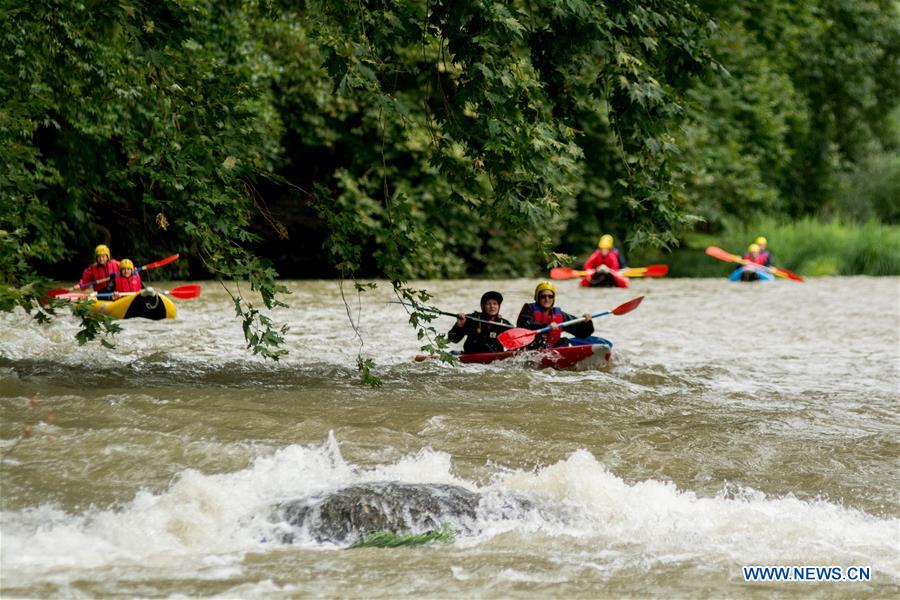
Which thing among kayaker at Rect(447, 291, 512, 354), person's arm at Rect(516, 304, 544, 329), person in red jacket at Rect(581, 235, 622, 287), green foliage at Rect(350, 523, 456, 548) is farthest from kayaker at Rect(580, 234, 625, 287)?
green foliage at Rect(350, 523, 456, 548)

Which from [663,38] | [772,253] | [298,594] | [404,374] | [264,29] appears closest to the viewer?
[298,594]

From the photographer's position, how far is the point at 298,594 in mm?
4461

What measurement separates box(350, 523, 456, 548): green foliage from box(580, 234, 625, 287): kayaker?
15160 millimetres

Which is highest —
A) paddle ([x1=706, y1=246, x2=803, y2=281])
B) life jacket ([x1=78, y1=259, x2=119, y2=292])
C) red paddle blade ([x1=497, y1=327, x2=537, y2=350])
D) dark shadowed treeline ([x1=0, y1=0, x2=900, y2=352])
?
dark shadowed treeline ([x1=0, y1=0, x2=900, y2=352])

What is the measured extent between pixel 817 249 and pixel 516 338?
17.0 meters

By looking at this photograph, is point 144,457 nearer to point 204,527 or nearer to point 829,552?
point 204,527

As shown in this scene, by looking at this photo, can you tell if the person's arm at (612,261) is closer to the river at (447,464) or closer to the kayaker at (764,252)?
the kayaker at (764,252)

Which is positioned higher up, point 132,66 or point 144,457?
point 132,66

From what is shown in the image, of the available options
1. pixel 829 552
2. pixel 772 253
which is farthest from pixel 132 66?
pixel 772 253

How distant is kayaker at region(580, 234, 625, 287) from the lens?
66.1ft

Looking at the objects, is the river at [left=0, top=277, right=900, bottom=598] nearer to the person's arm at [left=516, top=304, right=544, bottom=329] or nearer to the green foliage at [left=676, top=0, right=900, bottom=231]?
the person's arm at [left=516, top=304, right=544, bottom=329]

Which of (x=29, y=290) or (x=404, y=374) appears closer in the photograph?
(x=29, y=290)

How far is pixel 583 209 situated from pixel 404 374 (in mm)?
16637

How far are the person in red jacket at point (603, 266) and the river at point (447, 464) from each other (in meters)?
8.56
